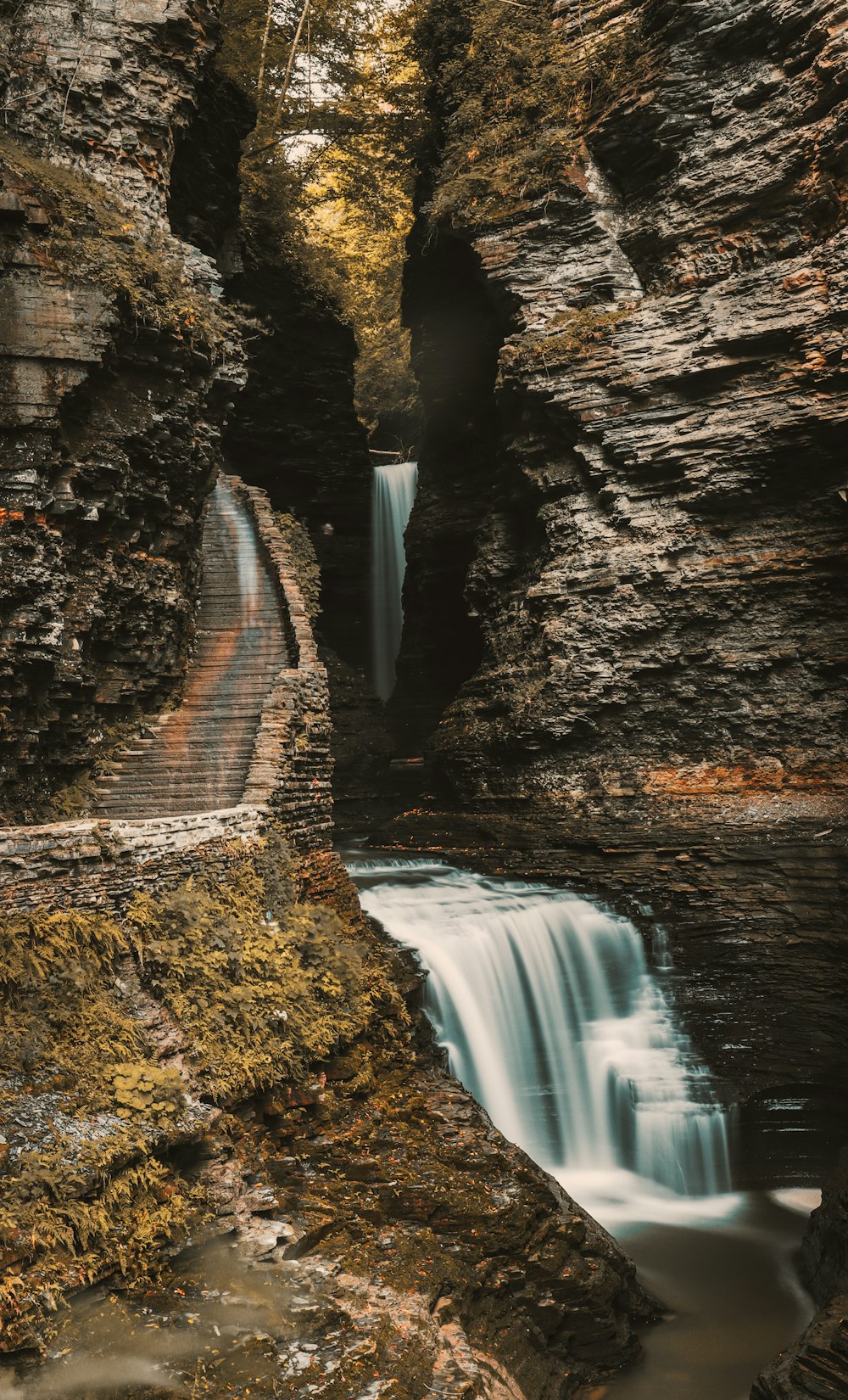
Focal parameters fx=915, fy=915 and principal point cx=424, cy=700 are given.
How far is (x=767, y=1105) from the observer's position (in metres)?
11.3

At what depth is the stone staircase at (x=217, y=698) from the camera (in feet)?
38.7

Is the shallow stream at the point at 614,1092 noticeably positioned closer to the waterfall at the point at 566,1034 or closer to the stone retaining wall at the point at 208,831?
the waterfall at the point at 566,1034

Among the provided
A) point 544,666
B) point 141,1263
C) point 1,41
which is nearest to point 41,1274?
point 141,1263

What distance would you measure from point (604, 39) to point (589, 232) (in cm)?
364

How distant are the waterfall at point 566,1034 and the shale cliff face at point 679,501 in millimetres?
831

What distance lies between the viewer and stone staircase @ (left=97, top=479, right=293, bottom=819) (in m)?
11.8

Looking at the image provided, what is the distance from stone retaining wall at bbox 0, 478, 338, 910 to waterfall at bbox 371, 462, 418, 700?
1039cm

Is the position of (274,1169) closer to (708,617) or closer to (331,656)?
(708,617)

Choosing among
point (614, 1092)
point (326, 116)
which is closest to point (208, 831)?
point (614, 1092)

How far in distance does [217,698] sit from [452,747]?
526cm


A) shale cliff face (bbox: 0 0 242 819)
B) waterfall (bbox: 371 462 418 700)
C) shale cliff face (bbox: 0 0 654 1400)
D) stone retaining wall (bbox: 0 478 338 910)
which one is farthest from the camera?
waterfall (bbox: 371 462 418 700)

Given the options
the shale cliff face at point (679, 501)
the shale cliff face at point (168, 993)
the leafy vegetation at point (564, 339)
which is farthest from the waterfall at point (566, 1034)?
the leafy vegetation at point (564, 339)

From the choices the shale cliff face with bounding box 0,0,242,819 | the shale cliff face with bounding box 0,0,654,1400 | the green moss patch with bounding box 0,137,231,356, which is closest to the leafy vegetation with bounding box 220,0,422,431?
the shale cliff face with bounding box 0,0,654,1400

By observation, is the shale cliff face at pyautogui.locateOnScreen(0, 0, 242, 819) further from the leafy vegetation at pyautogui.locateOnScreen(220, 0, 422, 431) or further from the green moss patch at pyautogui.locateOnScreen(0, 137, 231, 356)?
the leafy vegetation at pyautogui.locateOnScreen(220, 0, 422, 431)
